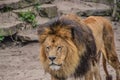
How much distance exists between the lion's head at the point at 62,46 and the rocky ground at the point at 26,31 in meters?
1.93

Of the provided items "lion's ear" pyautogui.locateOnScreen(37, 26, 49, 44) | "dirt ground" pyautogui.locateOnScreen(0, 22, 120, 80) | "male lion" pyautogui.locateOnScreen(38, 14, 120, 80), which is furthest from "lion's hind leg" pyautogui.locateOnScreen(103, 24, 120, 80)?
"lion's ear" pyautogui.locateOnScreen(37, 26, 49, 44)

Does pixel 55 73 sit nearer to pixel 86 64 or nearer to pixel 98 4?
pixel 86 64

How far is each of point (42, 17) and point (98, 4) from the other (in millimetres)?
2508

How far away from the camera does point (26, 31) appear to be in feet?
33.1

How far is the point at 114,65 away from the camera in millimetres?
6477

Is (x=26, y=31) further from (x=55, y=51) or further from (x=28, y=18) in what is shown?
(x=55, y=51)

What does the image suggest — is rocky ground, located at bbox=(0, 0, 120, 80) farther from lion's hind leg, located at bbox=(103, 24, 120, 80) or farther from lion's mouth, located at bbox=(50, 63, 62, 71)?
lion's mouth, located at bbox=(50, 63, 62, 71)

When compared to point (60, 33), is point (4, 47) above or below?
below

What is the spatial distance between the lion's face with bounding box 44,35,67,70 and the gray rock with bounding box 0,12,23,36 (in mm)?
5018

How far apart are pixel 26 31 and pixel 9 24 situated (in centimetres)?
50

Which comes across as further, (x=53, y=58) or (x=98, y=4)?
(x=98, y=4)

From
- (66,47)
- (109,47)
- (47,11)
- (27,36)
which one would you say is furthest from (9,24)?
(66,47)

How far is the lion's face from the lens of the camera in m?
4.54

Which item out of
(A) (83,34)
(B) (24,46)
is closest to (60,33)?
(A) (83,34)
